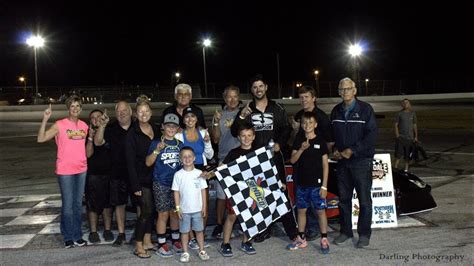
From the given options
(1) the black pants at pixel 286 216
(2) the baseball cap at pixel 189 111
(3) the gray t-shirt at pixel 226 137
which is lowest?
(1) the black pants at pixel 286 216

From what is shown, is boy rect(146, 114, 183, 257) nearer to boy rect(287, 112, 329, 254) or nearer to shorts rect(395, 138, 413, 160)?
boy rect(287, 112, 329, 254)

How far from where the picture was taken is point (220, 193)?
5.64 meters

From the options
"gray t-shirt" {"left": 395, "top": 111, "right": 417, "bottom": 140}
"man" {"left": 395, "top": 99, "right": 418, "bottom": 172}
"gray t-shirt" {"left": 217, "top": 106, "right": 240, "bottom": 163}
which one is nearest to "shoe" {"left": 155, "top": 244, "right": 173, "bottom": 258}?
"gray t-shirt" {"left": 217, "top": 106, "right": 240, "bottom": 163}

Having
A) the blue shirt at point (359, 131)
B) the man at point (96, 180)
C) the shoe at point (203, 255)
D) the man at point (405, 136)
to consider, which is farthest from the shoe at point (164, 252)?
the man at point (405, 136)

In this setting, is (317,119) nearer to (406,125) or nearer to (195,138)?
(195,138)

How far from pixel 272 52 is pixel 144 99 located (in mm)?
90454

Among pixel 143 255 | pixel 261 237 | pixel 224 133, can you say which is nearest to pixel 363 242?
pixel 261 237

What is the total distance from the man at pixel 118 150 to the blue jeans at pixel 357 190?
2488mm

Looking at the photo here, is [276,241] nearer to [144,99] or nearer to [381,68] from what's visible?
[144,99]

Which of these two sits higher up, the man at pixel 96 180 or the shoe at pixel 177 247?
the man at pixel 96 180

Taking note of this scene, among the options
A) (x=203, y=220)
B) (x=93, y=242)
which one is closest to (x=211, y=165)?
(x=203, y=220)

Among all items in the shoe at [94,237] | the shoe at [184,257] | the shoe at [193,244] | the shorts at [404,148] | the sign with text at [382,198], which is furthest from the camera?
the shorts at [404,148]

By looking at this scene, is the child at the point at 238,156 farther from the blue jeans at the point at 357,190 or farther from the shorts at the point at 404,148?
the shorts at the point at 404,148

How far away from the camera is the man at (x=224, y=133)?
5660mm
